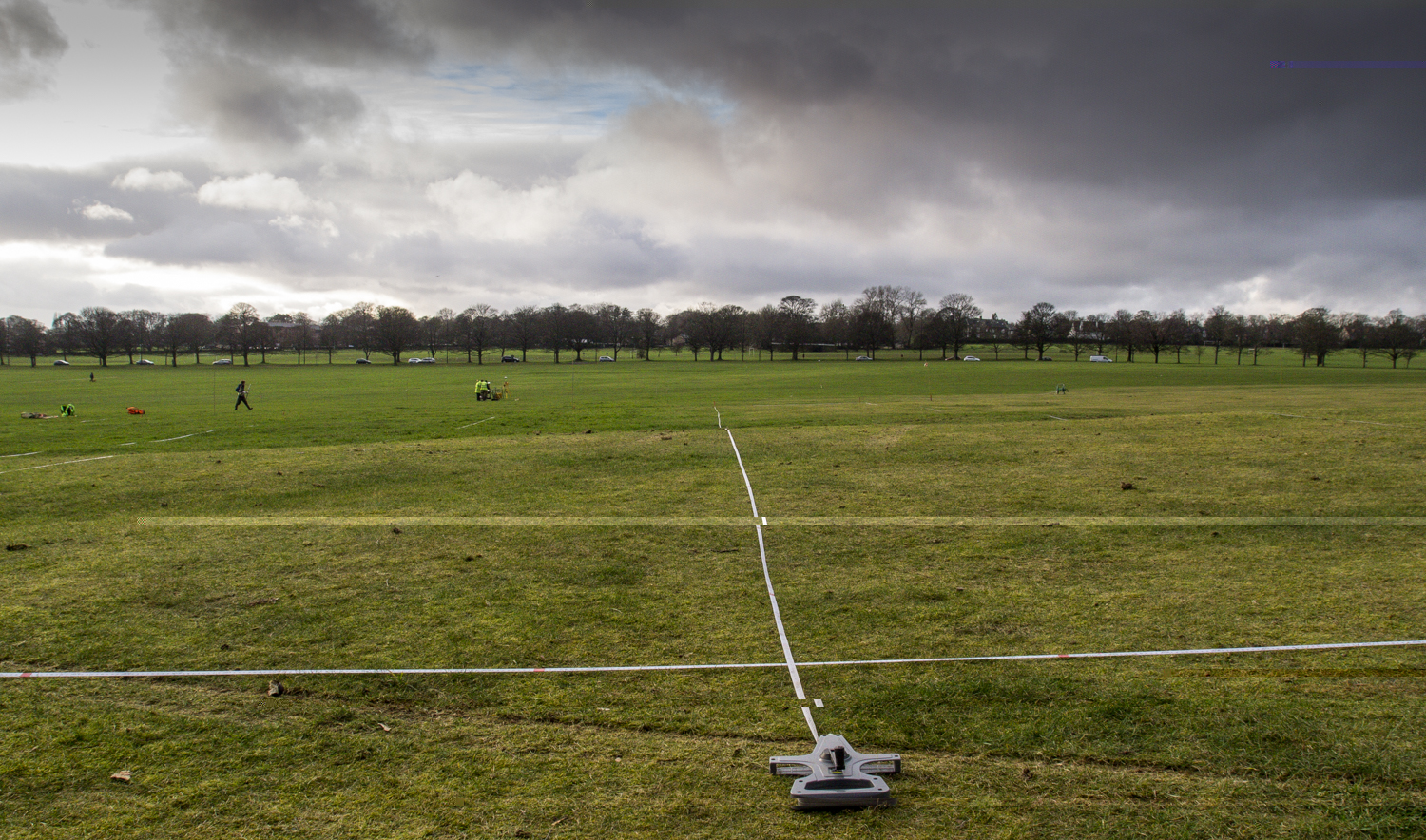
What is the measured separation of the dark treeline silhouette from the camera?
131 meters

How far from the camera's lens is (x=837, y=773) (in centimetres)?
433

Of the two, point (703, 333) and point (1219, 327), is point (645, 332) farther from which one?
point (1219, 327)

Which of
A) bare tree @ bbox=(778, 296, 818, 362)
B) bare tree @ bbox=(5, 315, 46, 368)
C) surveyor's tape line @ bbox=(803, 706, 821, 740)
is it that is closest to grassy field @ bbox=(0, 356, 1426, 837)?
surveyor's tape line @ bbox=(803, 706, 821, 740)

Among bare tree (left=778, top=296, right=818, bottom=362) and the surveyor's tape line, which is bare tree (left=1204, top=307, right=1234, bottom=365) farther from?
the surveyor's tape line

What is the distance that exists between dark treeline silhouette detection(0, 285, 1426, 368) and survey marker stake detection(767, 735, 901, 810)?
129519 mm

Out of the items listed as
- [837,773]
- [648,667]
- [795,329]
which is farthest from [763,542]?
[795,329]

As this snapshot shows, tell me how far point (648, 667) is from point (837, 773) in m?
2.11

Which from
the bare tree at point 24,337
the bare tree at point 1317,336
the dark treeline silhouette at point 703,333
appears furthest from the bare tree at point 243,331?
the bare tree at point 1317,336

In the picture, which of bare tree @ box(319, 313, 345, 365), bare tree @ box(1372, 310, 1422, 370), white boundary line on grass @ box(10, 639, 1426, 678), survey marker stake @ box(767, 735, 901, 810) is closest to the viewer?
survey marker stake @ box(767, 735, 901, 810)

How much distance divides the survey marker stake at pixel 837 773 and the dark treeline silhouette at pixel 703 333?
129519 mm

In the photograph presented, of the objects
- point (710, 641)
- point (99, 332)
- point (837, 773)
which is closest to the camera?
point (837, 773)

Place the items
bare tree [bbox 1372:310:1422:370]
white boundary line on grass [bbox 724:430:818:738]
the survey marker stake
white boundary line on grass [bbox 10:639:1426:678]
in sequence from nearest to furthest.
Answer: the survey marker stake, white boundary line on grass [bbox 724:430:818:738], white boundary line on grass [bbox 10:639:1426:678], bare tree [bbox 1372:310:1422:370]

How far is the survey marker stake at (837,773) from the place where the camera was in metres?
4.15

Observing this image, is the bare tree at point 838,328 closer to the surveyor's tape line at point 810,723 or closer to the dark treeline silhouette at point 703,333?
the dark treeline silhouette at point 703,333
